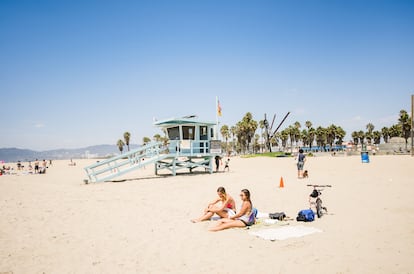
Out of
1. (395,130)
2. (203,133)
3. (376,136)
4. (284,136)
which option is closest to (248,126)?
(284,136)

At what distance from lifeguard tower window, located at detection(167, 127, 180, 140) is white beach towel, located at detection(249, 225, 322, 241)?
53.5 feet

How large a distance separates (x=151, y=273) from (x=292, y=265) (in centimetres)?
241

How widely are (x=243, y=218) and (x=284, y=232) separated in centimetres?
111

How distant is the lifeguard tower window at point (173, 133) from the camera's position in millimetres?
22844

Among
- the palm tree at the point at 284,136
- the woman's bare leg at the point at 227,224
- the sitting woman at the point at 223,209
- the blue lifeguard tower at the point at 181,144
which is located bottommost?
the woman's bare leg at the point at 227,224

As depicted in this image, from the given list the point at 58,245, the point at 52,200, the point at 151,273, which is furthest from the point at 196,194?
the point at 151,273

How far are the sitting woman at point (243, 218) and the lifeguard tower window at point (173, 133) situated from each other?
1562 cm

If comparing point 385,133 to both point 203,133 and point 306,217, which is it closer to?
point 203,133

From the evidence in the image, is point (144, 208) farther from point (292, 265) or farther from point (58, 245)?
point (292, 265)

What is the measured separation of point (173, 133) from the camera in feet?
76.1

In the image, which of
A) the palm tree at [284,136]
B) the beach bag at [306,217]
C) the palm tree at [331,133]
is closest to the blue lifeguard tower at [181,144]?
the beach bag at [306,217]

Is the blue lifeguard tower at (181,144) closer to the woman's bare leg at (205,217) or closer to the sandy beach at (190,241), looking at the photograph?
the sandy beach at (190,241)

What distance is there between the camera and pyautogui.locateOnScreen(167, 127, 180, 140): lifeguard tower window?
74.9ft

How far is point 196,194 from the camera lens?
13.8m
